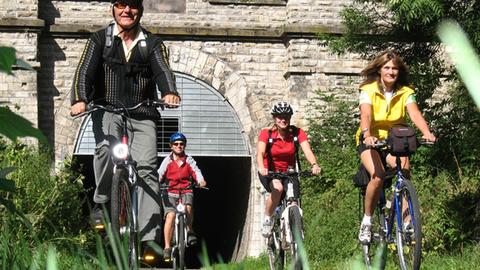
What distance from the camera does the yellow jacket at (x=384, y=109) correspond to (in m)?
6.66

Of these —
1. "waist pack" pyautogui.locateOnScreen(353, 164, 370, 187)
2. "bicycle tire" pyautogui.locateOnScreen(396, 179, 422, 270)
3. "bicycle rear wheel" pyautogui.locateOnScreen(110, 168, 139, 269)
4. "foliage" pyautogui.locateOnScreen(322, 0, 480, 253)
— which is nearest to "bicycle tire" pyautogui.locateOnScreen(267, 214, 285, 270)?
"waist pack" pyautogui.locateOnScreen(353, 164, 370, 187)

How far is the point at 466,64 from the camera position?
1.17m

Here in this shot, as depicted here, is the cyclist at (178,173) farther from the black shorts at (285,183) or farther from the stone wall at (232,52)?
the stone wall at (232,52)

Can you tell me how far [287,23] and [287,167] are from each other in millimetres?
11404

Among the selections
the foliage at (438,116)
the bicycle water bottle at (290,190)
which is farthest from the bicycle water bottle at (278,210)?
the foliage at (438,116)

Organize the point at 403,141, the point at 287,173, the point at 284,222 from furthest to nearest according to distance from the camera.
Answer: the point at 287,173 < the point at 284,222 < the point at 403,141

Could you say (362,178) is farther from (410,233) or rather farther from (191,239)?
(191,239)

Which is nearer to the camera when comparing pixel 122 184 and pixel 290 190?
pixel 122 184

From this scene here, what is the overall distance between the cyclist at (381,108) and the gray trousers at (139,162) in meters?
1.58

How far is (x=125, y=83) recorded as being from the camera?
5.98 m

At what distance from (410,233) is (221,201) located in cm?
1941

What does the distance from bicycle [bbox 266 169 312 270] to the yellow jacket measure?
1.25 meters

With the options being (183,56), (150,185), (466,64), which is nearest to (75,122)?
(183,56)

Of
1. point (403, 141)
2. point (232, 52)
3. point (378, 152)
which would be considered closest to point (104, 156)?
point (403, 141)
